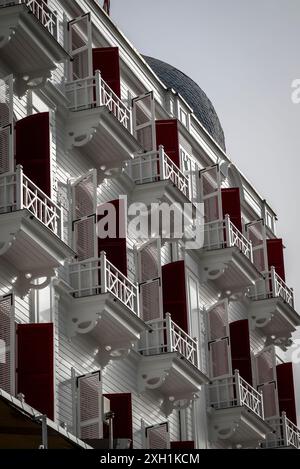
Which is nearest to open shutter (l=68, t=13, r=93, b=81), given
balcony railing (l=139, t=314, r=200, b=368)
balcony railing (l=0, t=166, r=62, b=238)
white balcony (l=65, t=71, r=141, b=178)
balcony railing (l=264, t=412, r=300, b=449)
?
white balcony (l=65, t=71, r=141, b=178)

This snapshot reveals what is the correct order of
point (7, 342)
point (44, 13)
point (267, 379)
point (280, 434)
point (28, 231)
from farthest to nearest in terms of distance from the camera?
point (267, 379) < point (280, 434) < point (44, 13) < point (28, 231) < point (7, 342)

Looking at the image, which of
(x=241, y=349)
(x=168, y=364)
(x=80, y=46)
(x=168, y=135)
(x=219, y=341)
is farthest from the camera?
(x=241, y=349)

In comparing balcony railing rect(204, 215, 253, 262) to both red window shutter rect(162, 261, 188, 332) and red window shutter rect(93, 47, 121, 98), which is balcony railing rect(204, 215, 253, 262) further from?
Answer: red window shutter rect(93, 47, 121, 98)

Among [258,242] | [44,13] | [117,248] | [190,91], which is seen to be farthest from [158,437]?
[190,91]

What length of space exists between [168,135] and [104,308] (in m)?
8.98

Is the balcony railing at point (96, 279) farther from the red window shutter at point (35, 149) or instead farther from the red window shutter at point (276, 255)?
the red window shutter at point (276, 255)

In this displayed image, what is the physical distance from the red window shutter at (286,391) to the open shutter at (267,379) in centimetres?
81

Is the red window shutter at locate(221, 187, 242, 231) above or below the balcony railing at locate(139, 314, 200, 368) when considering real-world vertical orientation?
above

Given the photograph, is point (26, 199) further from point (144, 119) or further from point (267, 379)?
point (267, 379)

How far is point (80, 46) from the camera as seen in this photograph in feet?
129

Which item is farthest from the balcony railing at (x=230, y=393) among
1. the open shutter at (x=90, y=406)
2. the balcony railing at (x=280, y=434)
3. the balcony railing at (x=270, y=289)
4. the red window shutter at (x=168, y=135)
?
the open shutter at (x=90, y=406)

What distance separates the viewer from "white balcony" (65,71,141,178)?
3747 centimetres

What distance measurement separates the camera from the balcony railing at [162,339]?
38.8 m

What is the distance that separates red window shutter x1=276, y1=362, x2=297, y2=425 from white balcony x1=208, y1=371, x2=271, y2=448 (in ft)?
14.9
